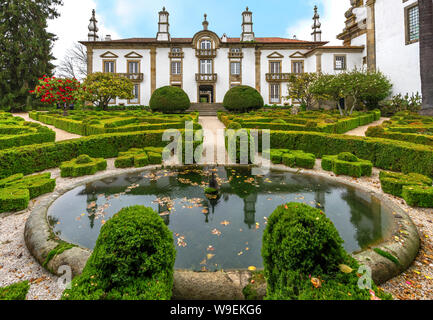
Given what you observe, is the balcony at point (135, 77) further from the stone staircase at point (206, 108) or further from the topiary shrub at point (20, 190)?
the topiary shrub at point (20, 190)

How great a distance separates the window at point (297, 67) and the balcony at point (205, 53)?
9995 mm

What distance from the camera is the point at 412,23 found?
67.8 ft

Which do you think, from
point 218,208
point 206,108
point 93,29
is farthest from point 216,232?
point 93,29

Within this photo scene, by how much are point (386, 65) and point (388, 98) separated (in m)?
3.20

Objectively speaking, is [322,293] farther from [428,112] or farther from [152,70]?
[152,70]

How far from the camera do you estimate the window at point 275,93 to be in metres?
30.9

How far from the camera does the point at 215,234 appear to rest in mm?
3936

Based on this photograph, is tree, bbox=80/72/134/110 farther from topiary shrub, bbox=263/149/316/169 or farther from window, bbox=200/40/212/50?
topiary shrub, bbox=263/149/316/169

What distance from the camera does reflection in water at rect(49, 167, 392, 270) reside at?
3.62m

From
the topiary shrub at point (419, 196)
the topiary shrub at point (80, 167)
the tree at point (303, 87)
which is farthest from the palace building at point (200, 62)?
the topiary shrub at point (419, 196)

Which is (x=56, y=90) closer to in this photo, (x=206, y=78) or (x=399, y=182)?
(x=206, y=78)

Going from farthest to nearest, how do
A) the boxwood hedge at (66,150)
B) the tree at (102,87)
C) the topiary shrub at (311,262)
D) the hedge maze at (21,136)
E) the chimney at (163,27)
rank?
the chimney at (163,27) → the tree at (102,87) → the hedge maze at (21,136) → the boxwood hedge at (66,150) → the topiary shrub at (311,262)

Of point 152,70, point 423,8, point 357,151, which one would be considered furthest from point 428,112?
point 152,70

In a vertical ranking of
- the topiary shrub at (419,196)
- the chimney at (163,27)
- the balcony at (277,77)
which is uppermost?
the chimney at (163,27)
